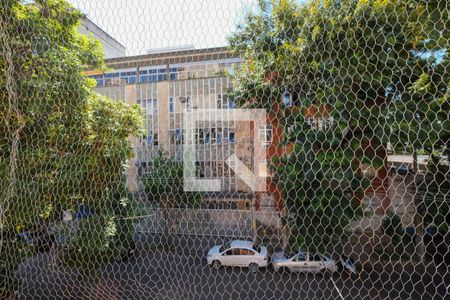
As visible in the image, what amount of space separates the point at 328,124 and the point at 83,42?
142 centimetres

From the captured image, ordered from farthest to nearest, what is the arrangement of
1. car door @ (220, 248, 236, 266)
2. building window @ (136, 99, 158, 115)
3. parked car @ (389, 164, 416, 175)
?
building window @ (136, 99, 158, 115)
car door @ (220, 248, 236, 266)
parked car @ (389, 164, 416, 175)

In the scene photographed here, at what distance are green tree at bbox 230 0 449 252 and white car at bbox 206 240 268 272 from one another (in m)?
0.54

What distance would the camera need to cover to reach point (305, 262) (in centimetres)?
135

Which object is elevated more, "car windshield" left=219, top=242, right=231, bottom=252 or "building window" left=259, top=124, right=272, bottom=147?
"building window" left=259, top=124, right=272, bottom=147

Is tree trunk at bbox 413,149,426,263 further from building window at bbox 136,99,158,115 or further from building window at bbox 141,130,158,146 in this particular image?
building window at bbox 136,99,158,115

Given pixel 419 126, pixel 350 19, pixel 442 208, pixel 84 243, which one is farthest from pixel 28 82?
pixel 442 208

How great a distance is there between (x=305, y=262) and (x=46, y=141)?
1224 mm

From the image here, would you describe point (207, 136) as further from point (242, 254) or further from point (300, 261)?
point (300, 261)

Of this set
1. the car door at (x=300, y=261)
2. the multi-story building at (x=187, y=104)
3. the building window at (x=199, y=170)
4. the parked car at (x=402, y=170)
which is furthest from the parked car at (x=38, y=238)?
the parked car at (x=402, y=170)

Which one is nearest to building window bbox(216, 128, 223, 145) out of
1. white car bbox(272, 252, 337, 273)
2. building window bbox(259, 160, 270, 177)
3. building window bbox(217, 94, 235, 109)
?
building window bbox(217, 94, 235, 109)

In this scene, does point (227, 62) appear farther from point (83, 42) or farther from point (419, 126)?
point (83, 42)

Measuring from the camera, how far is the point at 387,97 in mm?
869

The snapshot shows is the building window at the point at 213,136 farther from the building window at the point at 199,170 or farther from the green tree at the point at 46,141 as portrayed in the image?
the green tree at the point at 46,141

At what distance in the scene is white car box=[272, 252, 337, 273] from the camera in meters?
1.32
